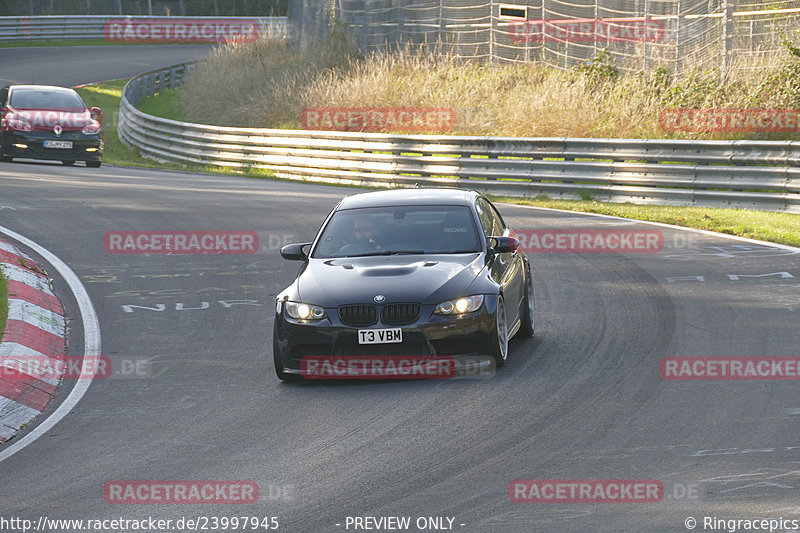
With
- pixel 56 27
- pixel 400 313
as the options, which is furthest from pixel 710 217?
pixel 56 27

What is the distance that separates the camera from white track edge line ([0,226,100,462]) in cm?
818

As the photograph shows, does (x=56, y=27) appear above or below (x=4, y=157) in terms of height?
below

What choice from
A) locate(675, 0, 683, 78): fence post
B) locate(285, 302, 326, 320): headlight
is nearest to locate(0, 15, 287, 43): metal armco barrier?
locate(675, 0, 683, 78): fence post

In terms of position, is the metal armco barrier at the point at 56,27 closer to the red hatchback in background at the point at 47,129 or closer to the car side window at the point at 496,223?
the red hatchback in background at the point at 47,129

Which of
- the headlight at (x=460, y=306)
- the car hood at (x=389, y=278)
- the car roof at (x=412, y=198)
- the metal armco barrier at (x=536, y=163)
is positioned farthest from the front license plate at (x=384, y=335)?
the metal armco barrier at (x=536, y=163)

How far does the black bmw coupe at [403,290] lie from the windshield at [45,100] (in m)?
18.4

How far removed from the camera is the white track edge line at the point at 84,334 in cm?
818

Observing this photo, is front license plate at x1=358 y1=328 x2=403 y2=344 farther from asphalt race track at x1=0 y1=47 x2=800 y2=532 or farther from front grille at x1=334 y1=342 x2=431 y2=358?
asphalt race track at x1=0 y1=47 x2=800 y2=532

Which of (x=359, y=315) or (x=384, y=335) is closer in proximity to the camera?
(x=384, y=335)

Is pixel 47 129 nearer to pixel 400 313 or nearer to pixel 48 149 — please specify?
pixel 48 149

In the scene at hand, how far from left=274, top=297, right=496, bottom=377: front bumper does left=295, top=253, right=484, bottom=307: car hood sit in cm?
17

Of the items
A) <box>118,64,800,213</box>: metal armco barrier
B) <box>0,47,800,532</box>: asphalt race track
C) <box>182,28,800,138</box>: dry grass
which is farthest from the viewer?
<box>182,28,800,138</box>: dry grass

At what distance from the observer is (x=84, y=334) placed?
453 inches

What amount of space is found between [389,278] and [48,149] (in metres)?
19.4
